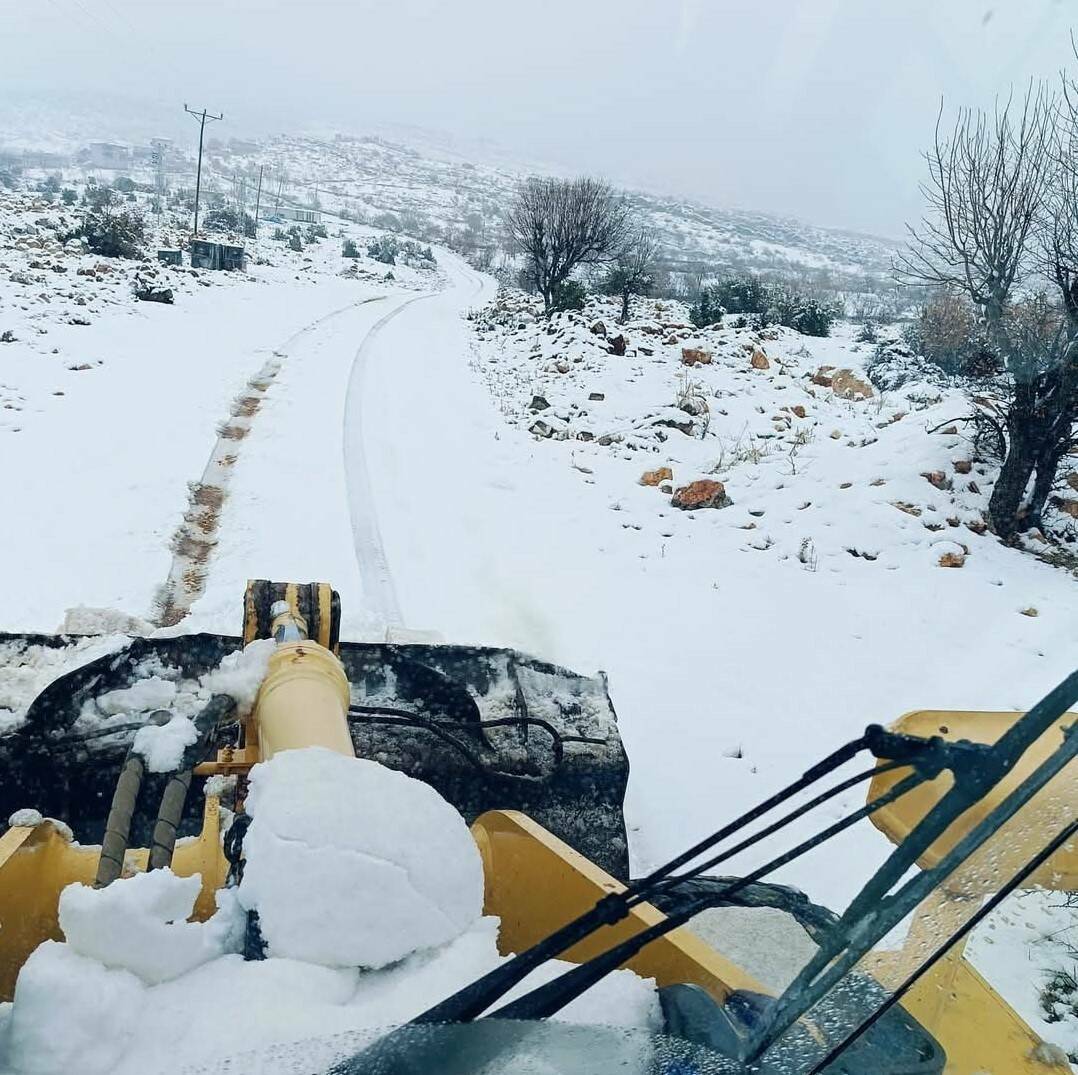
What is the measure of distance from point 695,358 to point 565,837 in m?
13.7

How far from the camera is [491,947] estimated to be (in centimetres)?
170

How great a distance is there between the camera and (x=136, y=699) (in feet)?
11.4

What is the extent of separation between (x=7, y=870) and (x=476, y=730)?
1.89 metres

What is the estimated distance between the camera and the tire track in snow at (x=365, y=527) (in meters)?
6.16

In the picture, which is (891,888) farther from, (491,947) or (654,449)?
(654,449)

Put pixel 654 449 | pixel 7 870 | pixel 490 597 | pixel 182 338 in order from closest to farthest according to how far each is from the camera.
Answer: pixel 7 870, pixel 490 597, pixel 654 449, pixel 182 338

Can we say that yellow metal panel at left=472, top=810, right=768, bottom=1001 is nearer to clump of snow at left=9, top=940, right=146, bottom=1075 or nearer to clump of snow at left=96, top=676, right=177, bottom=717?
clump of snow at left=9, top=940, right=146, bottom=1075

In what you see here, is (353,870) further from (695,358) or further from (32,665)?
(695,358)

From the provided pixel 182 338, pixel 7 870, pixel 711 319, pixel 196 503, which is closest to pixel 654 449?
pixel 196 503

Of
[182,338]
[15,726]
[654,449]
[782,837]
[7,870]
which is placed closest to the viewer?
[7,870]

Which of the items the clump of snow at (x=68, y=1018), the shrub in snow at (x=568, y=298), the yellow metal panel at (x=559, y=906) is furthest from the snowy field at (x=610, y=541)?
the shrub in snow at (x=568, y=298)

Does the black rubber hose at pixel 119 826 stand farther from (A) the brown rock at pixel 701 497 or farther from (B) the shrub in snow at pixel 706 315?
(B) the shrub in snow at pixel 706 315

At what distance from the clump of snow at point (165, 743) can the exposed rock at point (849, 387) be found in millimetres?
14889

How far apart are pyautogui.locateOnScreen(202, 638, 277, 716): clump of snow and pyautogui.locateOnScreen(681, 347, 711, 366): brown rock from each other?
47.0ft
